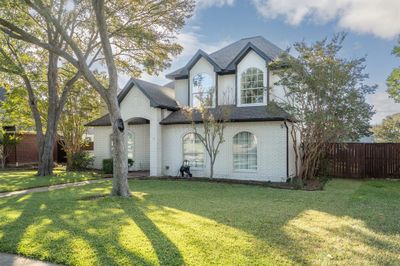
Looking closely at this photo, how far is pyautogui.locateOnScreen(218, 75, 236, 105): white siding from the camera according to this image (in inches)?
718

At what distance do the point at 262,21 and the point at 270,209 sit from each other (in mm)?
11560

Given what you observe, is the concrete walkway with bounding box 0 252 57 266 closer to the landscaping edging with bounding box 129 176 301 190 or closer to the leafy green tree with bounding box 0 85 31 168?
the landscaping edging with bounding box 129 176 301 190

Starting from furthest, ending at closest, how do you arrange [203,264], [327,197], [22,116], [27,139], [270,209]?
1. [27,139]
2. [22,116]
3. [327,197]
4. [270,209]
5. [203,264]

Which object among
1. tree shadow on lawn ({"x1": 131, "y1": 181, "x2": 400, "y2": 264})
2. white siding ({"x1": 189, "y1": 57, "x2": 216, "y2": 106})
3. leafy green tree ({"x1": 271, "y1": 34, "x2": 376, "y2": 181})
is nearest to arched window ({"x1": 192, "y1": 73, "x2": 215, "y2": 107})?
white siding ({"x1": 189, "y1": 57, "x2": 216, "y2": 106})

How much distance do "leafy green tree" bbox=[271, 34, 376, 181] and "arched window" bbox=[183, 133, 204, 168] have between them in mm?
5565

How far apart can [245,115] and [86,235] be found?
1171cm

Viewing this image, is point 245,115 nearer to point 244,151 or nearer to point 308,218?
point 244,151

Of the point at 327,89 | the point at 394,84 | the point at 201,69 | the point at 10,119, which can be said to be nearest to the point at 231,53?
the point at 201,69

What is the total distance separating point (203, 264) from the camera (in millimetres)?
4809

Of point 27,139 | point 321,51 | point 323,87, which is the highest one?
point 321,51

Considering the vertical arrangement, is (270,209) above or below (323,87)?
below

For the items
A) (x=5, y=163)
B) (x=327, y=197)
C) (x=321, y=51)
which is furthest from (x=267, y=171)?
(x=5, y=163)

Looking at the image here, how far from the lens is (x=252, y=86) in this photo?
691 inches

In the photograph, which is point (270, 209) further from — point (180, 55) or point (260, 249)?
point (180, 55)
